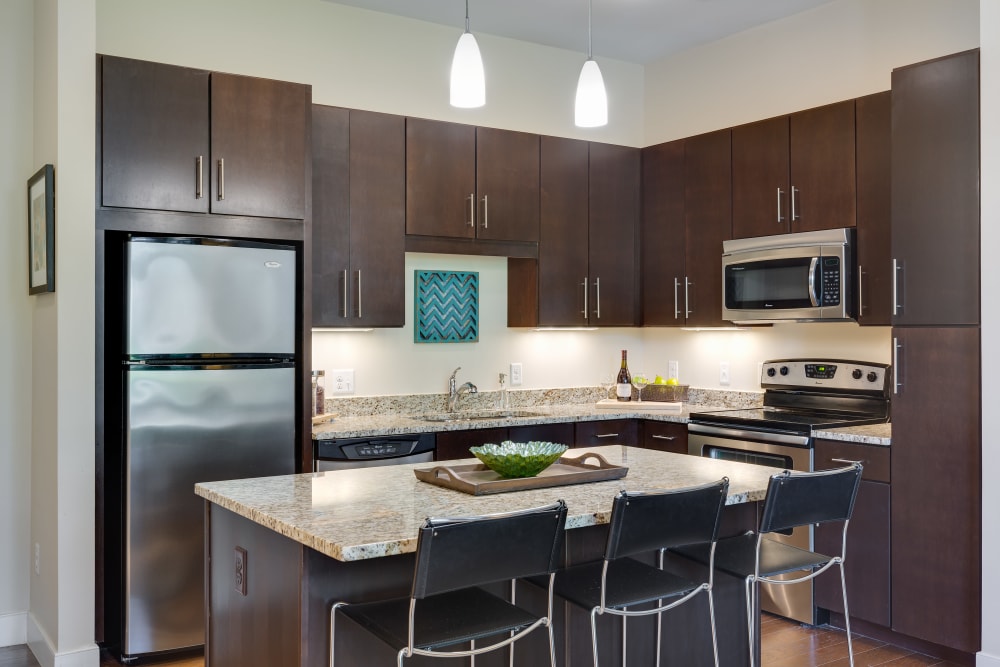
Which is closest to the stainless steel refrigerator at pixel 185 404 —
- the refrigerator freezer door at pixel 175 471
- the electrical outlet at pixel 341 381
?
the refrigerator freezer door at pixel 175 471

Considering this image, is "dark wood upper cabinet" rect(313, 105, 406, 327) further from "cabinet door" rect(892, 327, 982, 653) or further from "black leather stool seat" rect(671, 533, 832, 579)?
"cabinet door" rect(892, 327, 982, 653)

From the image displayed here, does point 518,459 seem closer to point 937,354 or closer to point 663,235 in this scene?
point 937,354

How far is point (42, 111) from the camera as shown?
3.61 metres

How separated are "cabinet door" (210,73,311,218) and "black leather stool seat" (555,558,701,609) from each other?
209 centimetres

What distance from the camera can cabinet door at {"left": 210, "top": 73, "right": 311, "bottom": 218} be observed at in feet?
11.9

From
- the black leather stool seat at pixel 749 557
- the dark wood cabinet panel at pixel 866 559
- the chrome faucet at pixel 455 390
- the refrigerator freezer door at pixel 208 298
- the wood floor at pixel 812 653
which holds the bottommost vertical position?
the wood floor at pixel 812 653

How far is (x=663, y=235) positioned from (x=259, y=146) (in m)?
2.32

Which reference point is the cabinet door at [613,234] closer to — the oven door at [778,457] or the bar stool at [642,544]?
the oven door at [778,457]

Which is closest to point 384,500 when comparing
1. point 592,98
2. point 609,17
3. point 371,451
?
point 592,98

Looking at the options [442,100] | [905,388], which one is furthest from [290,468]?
[905,388]

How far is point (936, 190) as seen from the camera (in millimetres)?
3449

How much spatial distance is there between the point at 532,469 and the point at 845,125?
8.18 feet

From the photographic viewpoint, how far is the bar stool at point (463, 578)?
6.09 feet

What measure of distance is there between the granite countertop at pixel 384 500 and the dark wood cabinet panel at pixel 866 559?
959mm
